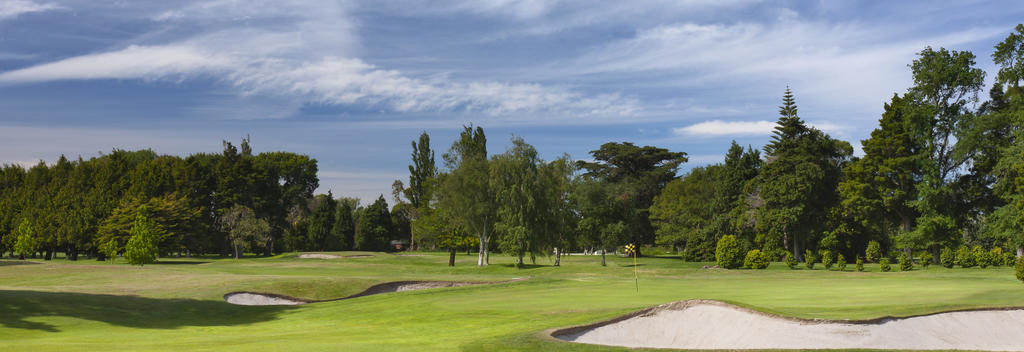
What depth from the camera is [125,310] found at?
24625 millimetres

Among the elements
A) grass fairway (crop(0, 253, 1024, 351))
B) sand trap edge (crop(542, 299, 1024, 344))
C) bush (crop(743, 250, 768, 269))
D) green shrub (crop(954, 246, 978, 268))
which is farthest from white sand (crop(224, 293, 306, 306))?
green shrub (crop(954, 246, 978, 268))

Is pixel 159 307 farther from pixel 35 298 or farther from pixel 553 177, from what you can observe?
pixel 553 177

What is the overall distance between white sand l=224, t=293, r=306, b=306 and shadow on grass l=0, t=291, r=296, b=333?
2111 mm

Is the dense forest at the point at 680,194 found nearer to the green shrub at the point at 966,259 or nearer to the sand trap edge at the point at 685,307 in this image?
the green shrub at the point at 966,259

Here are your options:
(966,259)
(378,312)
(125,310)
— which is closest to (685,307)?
(378,312)

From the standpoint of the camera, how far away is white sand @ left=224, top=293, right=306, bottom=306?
3152 centimetres

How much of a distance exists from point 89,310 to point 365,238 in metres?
87.0

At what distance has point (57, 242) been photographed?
7606 centimetres

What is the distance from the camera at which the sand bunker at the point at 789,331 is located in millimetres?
15578

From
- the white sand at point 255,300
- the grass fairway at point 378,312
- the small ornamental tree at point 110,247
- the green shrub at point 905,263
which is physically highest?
the small ornamental tree at point 110,247

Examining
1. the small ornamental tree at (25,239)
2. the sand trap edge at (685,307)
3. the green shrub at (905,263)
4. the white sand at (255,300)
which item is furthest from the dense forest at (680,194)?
the sand trap edge at (685,307)

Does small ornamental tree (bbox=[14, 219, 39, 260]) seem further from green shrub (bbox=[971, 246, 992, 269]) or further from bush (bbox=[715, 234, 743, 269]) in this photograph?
green shrub (bbox=[971, 246, 992, 269])

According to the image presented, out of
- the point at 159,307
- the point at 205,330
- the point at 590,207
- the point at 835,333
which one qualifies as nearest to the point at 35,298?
the point at 159,307

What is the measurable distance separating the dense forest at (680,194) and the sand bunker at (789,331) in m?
36.8
